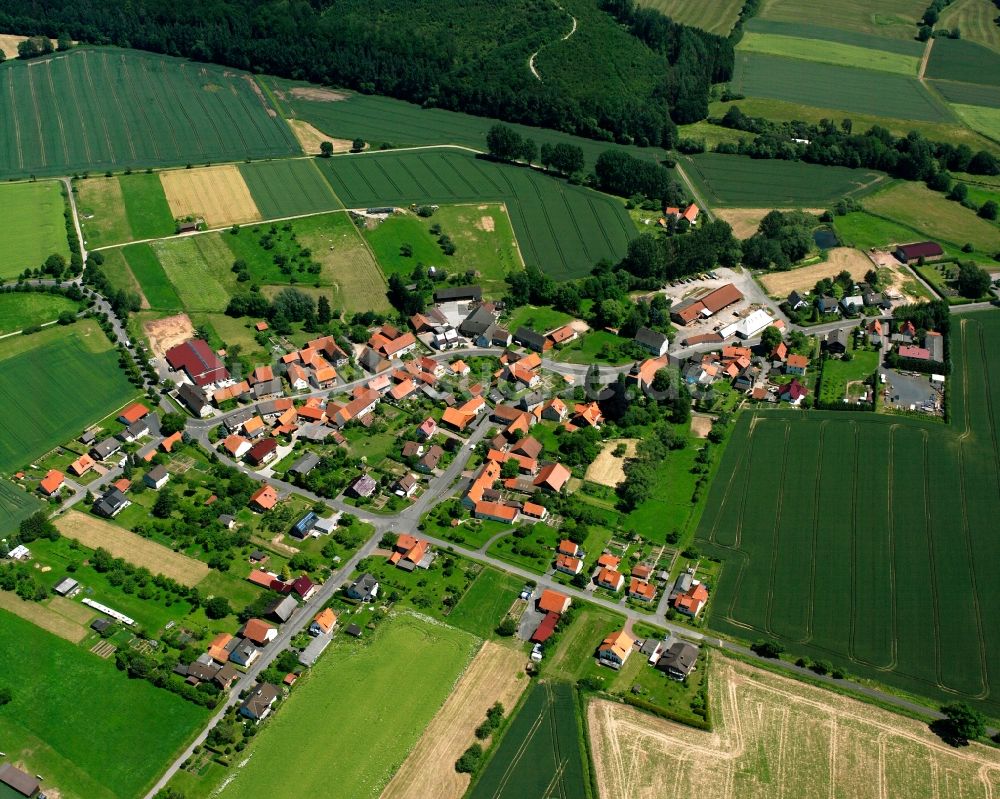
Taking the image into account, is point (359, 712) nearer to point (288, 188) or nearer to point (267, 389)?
point (267, 389)

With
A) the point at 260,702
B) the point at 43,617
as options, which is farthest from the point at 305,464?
the point at 260,702

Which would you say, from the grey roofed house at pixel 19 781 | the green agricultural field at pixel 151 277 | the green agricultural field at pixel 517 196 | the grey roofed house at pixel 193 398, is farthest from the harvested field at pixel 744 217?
the grey roofed house at pixel 19 781

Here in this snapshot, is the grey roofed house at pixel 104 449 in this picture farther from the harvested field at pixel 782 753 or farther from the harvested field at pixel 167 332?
the harvested field at pixel 782 753

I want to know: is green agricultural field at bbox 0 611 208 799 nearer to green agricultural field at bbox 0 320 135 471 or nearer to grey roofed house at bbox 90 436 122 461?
grey roofed house at bbox 90 436 122 461

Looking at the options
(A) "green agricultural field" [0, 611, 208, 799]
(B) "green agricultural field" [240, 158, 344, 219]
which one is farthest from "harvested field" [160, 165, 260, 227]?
(A) "green agricultural field" [0, 611, 208, 799]

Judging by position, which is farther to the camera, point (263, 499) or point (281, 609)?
point (263, 499)

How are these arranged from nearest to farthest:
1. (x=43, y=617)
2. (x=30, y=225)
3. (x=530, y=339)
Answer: (x=43, y=617), (x=530, y=339), (x=30, y=225)
